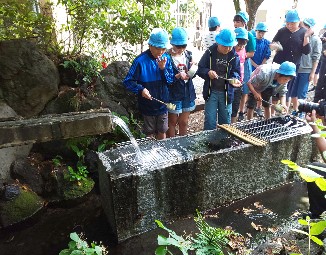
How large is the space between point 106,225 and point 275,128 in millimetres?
3324

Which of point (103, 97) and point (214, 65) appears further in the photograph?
point (103, 97)

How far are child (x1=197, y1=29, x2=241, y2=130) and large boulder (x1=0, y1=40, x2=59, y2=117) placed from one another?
293cm

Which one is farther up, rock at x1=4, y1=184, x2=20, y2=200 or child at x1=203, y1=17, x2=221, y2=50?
child at x1=203, y1=17, x2=221, y2=50

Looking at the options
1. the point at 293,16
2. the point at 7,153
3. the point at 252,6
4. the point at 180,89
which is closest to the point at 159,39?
the point at 180,89

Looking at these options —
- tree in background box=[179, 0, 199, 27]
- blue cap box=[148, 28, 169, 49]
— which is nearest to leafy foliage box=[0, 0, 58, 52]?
blue cap box=[148, 28, 169, 49]

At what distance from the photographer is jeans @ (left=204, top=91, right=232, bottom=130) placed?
5469 millimetres

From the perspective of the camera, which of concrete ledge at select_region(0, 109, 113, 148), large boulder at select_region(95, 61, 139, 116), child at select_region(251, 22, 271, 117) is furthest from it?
child at select_region(251, 22, 271, 117)

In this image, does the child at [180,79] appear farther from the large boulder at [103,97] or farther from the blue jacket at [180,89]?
the large boulder at [103,97]

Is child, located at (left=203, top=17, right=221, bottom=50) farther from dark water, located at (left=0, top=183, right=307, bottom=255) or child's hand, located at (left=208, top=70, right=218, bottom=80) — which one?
dark water, located at (left=0, top=183, right=307, bottom=255)

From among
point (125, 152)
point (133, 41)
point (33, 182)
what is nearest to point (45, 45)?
point (133, 41)

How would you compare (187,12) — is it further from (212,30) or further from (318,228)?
(318,228)

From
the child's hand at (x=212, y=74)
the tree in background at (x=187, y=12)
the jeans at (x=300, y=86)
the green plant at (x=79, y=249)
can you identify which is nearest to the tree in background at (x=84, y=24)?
the child's hand at (x=212, y=74)

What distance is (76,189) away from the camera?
16.8 feet

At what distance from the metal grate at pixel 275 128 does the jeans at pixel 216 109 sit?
1.42ft
